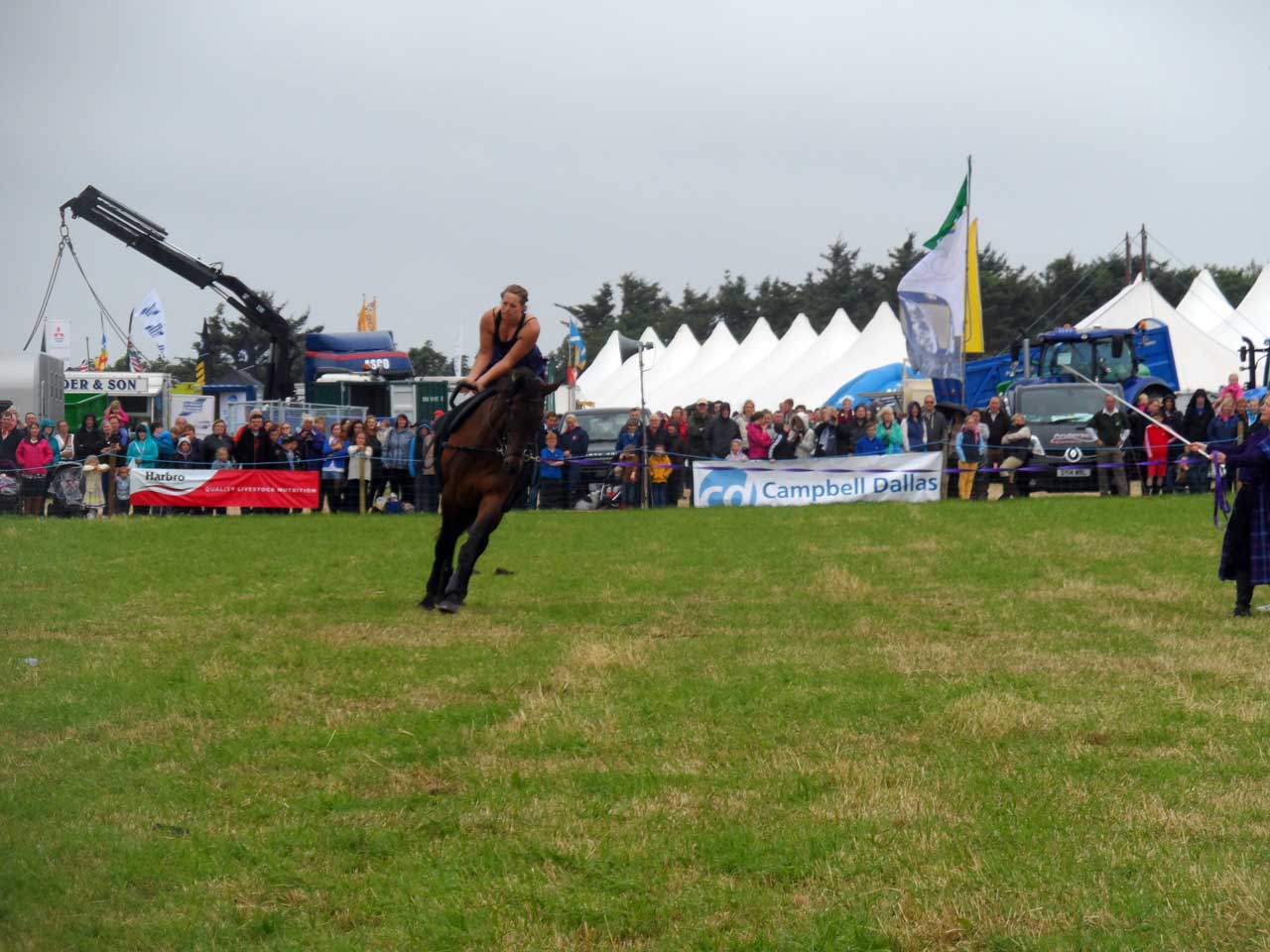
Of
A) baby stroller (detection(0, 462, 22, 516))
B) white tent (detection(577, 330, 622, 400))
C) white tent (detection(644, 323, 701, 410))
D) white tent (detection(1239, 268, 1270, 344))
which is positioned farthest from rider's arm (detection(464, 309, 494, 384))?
white tent (detection(577, 330, 622, 400))

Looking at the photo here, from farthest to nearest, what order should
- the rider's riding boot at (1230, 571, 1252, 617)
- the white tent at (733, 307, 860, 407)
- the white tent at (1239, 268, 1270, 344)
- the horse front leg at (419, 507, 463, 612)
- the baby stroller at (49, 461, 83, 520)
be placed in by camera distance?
the white tent at (1239, 268, 1270, 344), the white tent at (733, 307, 860, 407), the baby stroller at (49, 461, 83, 520), the horse front leg at (419, 507, 463, 612), the rider's riding boot at (1230, 571, 1252, 617)

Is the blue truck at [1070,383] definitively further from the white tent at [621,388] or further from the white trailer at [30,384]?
the white tent at [621,388]

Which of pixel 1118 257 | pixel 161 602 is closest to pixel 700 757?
pixel 161 602

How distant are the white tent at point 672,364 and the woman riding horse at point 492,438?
47.6 metres

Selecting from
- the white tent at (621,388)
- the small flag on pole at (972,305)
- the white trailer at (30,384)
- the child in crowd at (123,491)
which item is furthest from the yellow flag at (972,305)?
the white tent at (621,388)

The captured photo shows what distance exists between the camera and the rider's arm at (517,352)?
11.9 metres

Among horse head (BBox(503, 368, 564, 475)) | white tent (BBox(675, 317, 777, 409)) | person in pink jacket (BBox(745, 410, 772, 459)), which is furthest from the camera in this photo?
white tent (BBox(675, 317, 777, 409))

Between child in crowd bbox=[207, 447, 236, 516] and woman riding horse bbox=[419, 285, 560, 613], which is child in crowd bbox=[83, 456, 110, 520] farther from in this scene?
woman riding horse bbox=[419, 285, 560, 613]

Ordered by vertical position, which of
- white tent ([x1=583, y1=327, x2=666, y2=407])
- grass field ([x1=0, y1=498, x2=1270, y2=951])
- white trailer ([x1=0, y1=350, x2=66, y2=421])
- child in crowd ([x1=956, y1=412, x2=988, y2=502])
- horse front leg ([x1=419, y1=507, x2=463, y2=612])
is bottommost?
grass field ([x1=0, y1=498, x2=1270, y2=951])

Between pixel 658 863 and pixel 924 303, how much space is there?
25908 mm

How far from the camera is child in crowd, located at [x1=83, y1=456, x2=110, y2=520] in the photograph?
2541 cm

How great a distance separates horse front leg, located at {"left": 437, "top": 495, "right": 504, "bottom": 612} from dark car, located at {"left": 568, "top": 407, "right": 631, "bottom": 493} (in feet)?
49.1

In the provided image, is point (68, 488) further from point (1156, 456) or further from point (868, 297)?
point (868, 297)

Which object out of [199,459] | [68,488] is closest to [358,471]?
[199,459]
